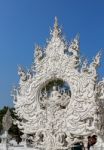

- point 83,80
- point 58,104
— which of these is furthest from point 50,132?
point 83,80

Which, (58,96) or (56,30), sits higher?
(56,30)

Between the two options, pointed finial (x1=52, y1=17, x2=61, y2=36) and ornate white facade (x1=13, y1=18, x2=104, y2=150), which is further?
pointed finial (x1=52, y1=17, x2=61, y2=36)

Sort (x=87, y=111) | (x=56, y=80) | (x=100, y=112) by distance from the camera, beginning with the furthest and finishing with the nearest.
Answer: (x=56, y=80), (x=87, y=111), (x=100, y=112)

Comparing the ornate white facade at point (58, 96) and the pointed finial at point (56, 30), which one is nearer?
Result: the ornate white facade at point (58, 96)

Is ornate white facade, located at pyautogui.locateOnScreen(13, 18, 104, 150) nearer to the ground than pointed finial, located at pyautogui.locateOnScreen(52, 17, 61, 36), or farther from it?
nearer to the ground

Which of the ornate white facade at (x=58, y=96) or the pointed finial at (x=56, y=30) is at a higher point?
the pointed finial at (x=56, y=30)

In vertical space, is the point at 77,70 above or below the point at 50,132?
above

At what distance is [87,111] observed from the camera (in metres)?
12.4

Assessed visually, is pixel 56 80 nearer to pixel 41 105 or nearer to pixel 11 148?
pixel 41 105

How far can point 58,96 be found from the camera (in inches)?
507

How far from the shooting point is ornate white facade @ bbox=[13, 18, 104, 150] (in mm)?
12492

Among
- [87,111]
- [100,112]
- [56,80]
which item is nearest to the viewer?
[100,112]

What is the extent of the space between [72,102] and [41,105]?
1117mm

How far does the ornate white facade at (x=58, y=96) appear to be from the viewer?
1249 centimetres
